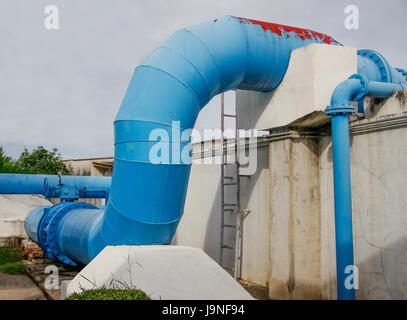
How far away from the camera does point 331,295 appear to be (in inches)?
262

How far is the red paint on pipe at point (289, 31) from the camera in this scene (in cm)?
689

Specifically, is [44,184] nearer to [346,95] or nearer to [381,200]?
[346,95]

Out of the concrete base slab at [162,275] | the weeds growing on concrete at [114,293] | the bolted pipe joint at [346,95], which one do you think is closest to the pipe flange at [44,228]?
the concrete base slab at [162,275]

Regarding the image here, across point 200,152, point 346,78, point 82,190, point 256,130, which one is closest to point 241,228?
point 256,130

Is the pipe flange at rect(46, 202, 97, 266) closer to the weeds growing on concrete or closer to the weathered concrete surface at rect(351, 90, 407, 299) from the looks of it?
the weeds growing on concrete

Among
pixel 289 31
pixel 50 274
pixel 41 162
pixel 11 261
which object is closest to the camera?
pixel 289 31

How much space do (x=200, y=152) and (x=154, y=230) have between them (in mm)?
5222

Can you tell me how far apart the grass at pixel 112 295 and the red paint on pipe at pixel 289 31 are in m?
4.73

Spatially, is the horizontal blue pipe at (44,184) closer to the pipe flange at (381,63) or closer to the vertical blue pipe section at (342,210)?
the vertical blue pipe section at (342,210)

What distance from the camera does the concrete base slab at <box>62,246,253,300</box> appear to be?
4227 mm

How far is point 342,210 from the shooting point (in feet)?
18.6

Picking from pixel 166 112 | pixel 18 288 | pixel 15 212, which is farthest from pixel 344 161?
pixel 15 212

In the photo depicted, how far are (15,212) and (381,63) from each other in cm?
1187
